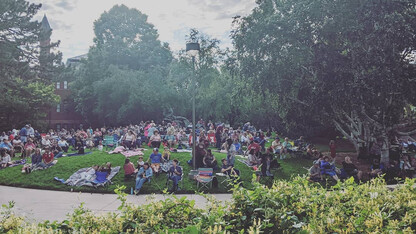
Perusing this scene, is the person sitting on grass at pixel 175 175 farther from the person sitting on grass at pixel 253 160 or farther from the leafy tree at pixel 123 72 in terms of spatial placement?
the leafy tree at pixel 123 72

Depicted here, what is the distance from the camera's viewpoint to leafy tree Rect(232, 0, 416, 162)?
1572cm

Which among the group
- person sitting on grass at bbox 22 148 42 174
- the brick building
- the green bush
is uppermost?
the brick building

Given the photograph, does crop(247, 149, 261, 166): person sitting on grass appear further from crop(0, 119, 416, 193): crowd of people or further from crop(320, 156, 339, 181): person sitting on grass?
crop(320, 156, 339, 181): person sitting on grass

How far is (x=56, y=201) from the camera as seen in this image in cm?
1241

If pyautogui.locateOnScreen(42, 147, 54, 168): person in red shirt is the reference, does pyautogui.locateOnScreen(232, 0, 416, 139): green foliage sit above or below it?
above

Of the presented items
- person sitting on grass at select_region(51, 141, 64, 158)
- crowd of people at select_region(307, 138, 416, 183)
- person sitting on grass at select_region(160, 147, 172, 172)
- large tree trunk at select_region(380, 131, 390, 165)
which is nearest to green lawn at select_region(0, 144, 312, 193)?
person sitting on grass at select_region(160, 147, 172, 172)

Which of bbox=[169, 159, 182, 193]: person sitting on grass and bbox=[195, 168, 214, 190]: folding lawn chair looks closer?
bbox=[169, 159, 182, 193]: person sitting on grass

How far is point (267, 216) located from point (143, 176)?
10999 mm

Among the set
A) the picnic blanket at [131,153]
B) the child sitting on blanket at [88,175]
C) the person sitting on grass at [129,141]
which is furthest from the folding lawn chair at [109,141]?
the child sitting on blanket at [88,175]

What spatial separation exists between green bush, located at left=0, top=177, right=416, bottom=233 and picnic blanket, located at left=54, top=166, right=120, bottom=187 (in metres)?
10.7

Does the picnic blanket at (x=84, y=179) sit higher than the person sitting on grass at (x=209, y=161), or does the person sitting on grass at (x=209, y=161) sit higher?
the person sitting on grass at (x=209, y=161)

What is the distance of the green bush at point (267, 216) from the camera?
3668 mm

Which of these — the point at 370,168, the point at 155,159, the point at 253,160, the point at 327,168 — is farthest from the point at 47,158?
the point at 370,168

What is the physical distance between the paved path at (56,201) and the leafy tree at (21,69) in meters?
22.8
